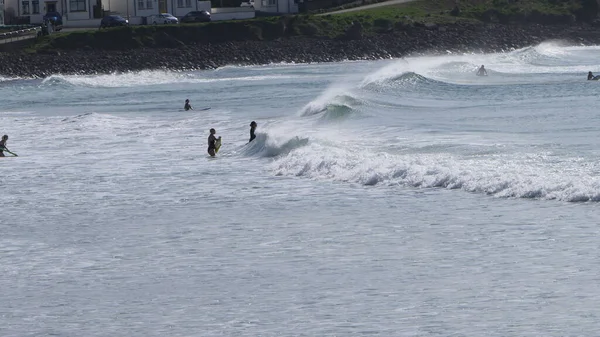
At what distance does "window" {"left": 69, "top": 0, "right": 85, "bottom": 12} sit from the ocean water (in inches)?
2610

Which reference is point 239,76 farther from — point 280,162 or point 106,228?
Result: point 106,228

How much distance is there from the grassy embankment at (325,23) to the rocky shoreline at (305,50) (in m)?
0.87

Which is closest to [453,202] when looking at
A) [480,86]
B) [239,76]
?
[480,86]

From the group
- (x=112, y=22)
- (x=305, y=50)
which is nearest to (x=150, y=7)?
(x=112, y=22)

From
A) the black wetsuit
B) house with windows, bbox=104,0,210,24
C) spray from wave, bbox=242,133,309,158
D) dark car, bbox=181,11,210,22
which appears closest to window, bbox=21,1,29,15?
house with windows, bbox=104,0,210,24

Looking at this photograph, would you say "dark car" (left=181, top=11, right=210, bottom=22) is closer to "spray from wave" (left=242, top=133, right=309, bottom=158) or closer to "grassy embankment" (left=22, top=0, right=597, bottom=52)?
"grassy embankment" (left=22, top=0, right=597, bottom=52)

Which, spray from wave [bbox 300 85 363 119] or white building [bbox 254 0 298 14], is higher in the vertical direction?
white building [bbox 254 0 298 14]

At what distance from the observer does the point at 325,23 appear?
343ft

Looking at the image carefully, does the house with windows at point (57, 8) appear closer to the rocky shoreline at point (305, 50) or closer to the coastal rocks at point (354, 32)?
the rocky shoreline at point (305, 50)

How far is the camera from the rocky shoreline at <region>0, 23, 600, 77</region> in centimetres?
9250

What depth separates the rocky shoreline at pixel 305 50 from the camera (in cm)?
9250

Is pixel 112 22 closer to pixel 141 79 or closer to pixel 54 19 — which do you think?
pixel 54 19

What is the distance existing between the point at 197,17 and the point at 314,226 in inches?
3382

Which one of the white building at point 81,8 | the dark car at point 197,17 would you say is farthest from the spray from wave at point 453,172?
the white building at point 81,8
